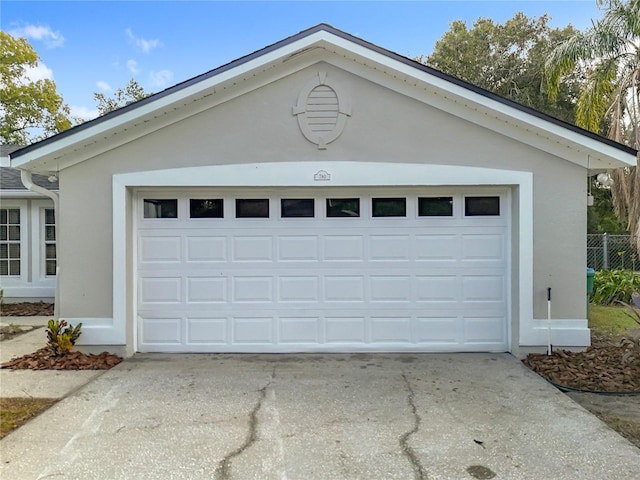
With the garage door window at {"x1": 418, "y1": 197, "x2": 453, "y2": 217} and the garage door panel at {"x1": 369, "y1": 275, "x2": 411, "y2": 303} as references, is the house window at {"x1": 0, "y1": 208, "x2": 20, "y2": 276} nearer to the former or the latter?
the garage door panel at {"x1": 369, "y1": 275, "x2": 411, "y2": 303}

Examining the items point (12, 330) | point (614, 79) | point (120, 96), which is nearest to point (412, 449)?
point (12, 330)

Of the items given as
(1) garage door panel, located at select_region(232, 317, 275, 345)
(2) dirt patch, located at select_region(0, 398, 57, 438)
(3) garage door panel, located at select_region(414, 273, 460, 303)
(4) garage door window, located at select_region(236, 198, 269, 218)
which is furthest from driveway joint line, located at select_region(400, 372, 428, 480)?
(2) dirt patch, located at select_region(0, 398, 57, 438)

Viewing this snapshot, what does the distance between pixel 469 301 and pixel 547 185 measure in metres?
1.95

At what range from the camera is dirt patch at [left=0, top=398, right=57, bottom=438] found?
165 inches

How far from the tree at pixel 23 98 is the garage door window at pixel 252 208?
22.7 metres

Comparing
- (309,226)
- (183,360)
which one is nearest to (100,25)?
(309,226)

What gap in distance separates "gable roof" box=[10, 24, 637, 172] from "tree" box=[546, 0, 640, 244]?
5.42 m

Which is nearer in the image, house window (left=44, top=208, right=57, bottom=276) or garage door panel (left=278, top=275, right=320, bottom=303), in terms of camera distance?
garage door panel (left=278, top=275, right=320, bottom=303)

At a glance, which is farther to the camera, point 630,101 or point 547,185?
point 630,101

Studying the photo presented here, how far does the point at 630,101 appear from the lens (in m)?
11.2

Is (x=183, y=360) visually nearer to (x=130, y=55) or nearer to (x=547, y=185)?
(x=547, y=185)

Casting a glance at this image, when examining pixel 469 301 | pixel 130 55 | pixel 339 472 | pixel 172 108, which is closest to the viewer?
pixel 339 472

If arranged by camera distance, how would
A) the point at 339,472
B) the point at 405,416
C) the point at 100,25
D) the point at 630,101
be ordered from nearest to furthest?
1. the point at 339,472
2. the point at 405,416
3. the point at 100,25
4. the point at 630,101

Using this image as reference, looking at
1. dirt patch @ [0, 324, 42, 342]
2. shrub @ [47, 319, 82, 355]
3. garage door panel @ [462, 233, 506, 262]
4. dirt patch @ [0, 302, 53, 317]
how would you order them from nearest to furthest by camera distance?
shrub @ [47, 319, 82, 355] → garage door panel @ [462, 233, 506, 262] → dirt patch @ [0, 324, 42, 342] → dirt patch @ [0, 302, 53, 317]
